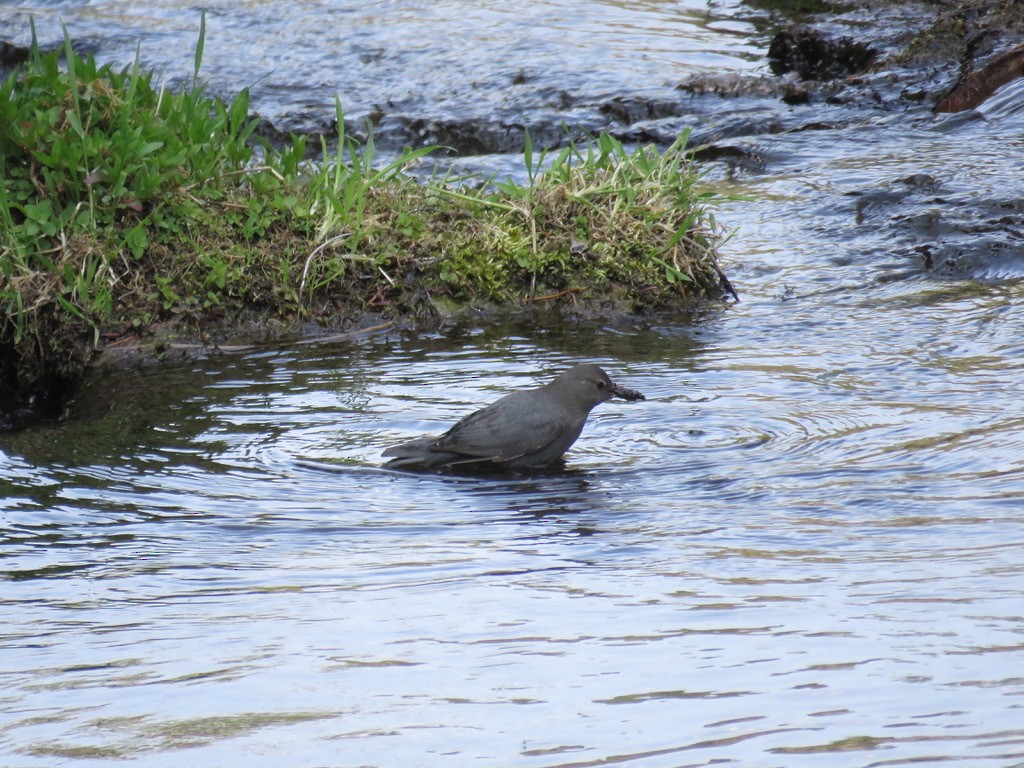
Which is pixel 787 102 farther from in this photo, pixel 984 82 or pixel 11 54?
pixel 11 54

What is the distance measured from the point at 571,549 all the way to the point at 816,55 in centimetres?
935

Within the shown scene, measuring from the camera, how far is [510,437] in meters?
4.75

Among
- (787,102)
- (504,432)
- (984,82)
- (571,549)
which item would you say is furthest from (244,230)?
(984,82)

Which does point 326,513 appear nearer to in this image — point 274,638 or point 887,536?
point 274,638

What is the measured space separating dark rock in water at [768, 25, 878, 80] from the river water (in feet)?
15.0

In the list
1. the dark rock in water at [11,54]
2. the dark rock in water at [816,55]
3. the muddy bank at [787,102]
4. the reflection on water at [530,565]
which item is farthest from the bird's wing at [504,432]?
the dark rock in water at [11,54]

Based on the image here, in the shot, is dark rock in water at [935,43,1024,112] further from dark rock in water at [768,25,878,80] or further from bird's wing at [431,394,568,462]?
bird's wing at [431,394,568,462]

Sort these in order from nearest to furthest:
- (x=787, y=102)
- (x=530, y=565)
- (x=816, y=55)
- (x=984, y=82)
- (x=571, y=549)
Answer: (x=530, y=565) < (x=571, y=549) < (x=984, y=82) < (x=787, y=102) < (x=816, y=55)

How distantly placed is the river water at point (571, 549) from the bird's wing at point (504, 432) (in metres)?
0.14

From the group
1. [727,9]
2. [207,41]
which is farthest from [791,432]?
[727,9]

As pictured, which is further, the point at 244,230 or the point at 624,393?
the point at 244,230

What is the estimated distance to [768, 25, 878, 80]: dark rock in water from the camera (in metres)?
11.8

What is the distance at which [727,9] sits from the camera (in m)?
14.5

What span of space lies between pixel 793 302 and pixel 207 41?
786 cm
